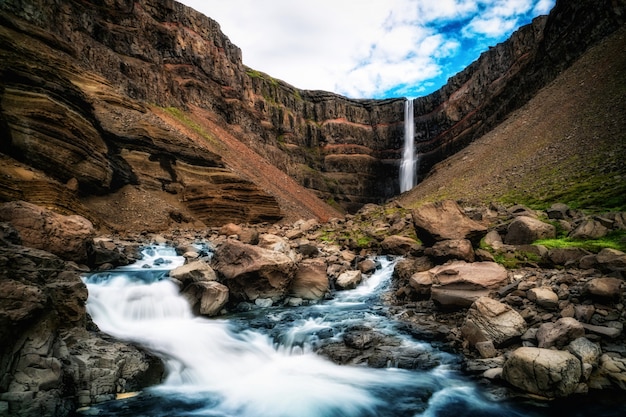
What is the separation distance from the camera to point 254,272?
36.9 ft

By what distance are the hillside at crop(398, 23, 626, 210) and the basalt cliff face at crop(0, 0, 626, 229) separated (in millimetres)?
6992

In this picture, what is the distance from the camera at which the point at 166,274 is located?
11984 millimetres

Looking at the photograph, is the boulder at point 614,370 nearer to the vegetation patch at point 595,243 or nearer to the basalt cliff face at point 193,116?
the vegetation patch at point 595,243

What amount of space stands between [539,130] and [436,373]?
108ft

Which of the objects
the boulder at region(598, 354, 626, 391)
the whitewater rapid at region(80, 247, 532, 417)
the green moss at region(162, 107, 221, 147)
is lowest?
the whitewater rapid at region(80, 247, 532, 417)

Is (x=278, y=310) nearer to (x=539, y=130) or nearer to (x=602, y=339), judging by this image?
(x=602, y=339)

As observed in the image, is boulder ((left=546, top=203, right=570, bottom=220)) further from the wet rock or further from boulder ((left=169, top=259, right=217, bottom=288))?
boulder ((left=169, top=259, right=217, bottom=288))

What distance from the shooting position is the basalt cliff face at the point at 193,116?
17.8 meters

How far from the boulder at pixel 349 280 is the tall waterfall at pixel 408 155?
5672 centimetres

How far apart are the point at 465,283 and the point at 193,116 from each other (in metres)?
42.3

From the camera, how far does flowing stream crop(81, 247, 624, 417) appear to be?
611 centimetres

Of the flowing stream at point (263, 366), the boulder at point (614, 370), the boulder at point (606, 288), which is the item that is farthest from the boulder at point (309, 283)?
the boulder at point (614, 370)

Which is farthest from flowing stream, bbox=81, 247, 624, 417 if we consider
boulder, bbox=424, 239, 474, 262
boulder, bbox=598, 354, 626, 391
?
boulder, bbox=424, 239, 474, 262

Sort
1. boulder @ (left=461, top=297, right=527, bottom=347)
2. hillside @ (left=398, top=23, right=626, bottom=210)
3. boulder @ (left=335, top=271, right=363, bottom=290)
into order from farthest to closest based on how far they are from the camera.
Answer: hillside @ (left=398, top=23, right=626, bottom=210) < boulder @ (left=335, top=271, right=363, bottom=290) < boulder @ (left=461, top=297, right=527, bottom=347)
